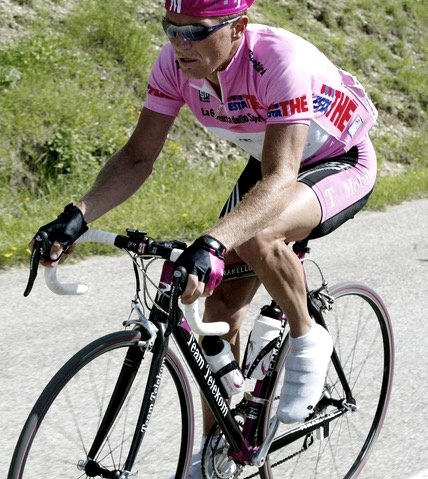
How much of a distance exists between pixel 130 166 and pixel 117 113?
6.51m

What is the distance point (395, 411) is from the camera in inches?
194

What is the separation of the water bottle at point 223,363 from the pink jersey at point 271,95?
0.82m

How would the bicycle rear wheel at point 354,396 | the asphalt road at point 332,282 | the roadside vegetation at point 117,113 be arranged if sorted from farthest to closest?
the roadside vegetation at point 117,113 → the asphalt road at point 332,282 → the bicycle rear wheel at point 354,396

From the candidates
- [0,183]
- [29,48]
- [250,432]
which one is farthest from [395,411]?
[29,48]

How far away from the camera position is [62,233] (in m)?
3.12

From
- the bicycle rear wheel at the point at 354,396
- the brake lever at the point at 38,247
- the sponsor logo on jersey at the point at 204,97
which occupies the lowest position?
the bicycle rear wheel at the point at 354,396

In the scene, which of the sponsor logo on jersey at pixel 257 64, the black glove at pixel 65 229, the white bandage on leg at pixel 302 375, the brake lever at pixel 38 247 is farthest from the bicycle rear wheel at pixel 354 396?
the brake lever at pixel 38 247

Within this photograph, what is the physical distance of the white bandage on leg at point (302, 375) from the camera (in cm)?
356

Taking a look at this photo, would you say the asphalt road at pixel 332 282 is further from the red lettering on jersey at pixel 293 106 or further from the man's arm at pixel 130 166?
the red lettering on jersey at pixel 293 106

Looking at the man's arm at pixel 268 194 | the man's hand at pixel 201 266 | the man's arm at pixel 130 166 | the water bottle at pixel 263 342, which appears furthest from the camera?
the water bottle at pixel 263 342

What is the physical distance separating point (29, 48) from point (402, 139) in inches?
207

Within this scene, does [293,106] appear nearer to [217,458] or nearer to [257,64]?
[257,64]

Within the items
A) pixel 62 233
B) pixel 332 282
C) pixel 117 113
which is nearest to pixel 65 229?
pixel 62 233

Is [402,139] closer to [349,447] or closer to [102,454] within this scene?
[349,447]
